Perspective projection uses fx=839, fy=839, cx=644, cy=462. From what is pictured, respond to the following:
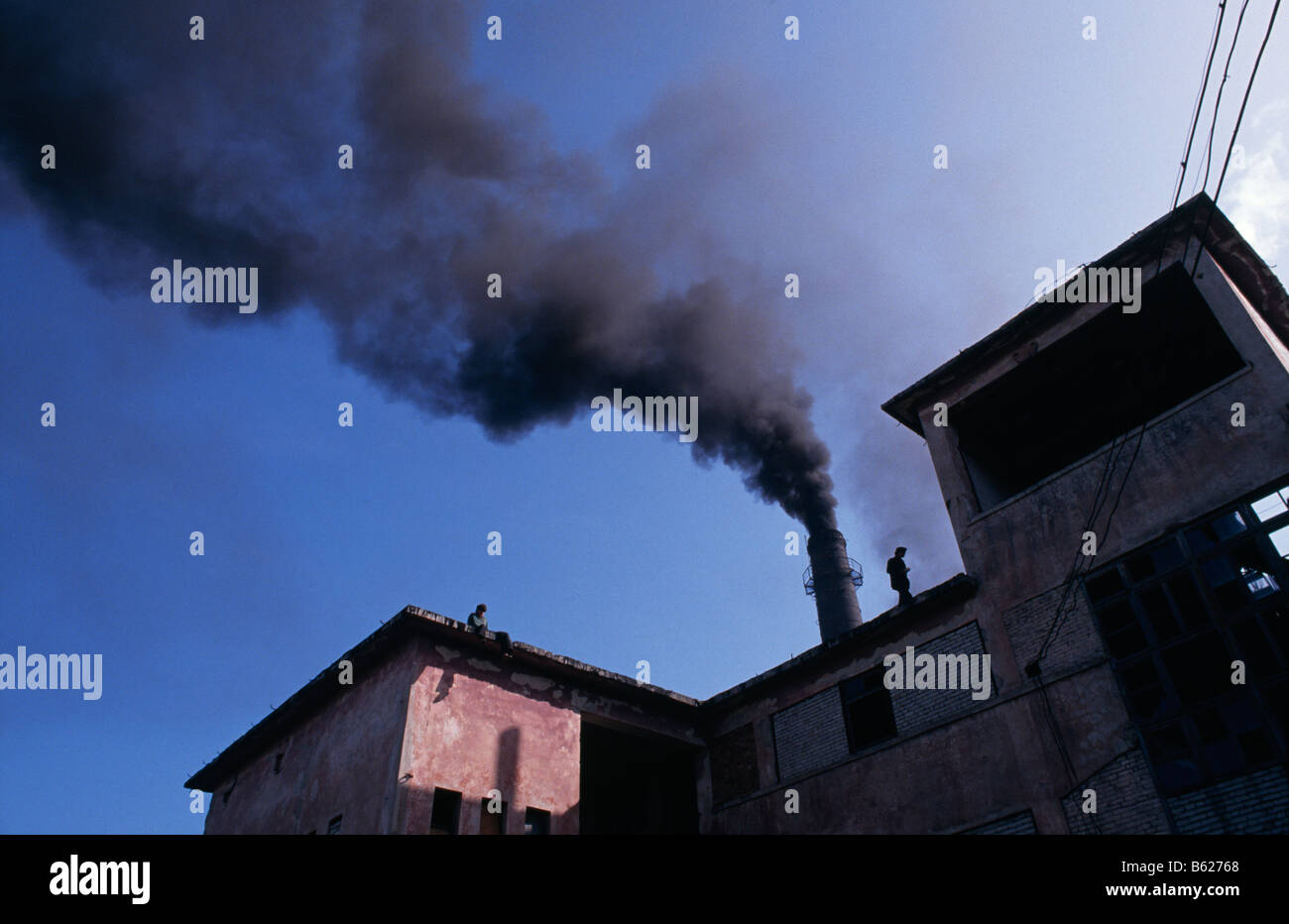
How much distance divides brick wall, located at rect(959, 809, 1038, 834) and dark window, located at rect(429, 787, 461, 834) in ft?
23.1

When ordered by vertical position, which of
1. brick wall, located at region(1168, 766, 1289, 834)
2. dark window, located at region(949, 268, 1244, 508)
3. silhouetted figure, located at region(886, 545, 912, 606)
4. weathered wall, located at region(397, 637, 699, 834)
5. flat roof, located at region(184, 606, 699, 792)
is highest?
dark window, located at region(949, 268, 1244, 508)

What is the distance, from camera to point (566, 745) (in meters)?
13.8

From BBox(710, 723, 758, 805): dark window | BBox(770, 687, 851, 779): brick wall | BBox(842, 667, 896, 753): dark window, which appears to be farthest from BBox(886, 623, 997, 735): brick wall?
BBox(710, 723, 758, 805): dark window

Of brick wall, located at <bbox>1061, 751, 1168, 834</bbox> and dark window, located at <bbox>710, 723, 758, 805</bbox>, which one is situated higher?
dark window, located at <bbox>710, 723, 758, 805</bbox>

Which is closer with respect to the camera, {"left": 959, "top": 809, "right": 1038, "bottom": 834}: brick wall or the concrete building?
the concrete building

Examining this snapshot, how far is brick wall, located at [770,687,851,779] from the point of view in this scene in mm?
13484

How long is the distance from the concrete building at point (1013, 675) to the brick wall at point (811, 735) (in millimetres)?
36

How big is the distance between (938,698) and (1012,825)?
203cm

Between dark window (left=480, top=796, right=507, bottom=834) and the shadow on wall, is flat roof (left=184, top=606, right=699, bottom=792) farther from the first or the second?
dark window (left=480, top=796, right=507, bottom=834)

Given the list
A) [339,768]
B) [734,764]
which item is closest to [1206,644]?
[734,764]

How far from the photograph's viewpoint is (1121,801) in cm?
1009

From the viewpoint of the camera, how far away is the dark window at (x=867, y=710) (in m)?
13.0
